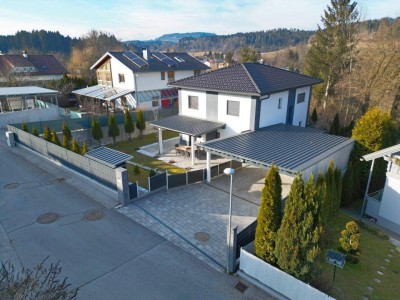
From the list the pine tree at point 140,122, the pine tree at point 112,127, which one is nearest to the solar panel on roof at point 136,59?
the pine tree at point 140,122

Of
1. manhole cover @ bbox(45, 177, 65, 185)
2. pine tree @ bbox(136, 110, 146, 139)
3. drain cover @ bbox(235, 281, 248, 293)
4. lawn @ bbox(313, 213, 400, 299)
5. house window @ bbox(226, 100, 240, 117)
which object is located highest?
house window @ bbox(226, 100, 240, 117)

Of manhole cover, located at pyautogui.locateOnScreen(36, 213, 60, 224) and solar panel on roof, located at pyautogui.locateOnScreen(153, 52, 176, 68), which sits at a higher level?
solar panel on roof, located at pyautogui.locateOnScreen(153, 52, 176, 68)

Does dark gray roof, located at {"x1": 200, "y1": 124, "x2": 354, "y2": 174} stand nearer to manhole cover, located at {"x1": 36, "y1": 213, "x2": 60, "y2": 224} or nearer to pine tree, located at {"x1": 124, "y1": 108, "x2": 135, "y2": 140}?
manhole cover, located at {"x1": 36, "y1": 213, "x2": 60, "y2": 224}

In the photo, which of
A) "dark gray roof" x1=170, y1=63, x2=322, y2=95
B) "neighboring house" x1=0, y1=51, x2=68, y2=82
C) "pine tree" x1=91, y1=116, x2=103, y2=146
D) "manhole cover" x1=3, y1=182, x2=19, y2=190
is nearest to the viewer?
"manhole cover" x1=3, y1=182, x2=19, y2=190

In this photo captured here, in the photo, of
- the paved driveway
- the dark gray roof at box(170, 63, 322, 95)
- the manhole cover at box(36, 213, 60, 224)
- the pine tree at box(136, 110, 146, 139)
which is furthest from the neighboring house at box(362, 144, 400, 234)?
the pine tree at box(136, 110, 146, 139)

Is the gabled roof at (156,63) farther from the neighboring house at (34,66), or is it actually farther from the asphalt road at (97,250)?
the asphalt road at (97,250)

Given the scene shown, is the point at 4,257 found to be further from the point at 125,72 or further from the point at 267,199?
the point at 125,72
